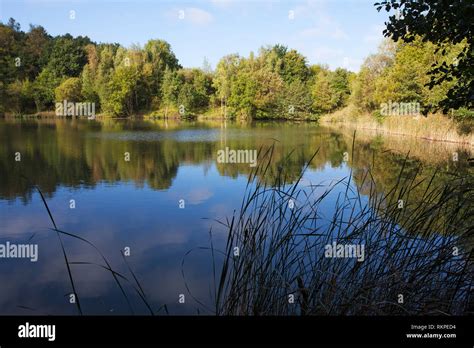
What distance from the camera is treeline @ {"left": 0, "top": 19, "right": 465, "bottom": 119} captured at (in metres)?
42.3

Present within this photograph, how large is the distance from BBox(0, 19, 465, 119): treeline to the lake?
27.7 metres

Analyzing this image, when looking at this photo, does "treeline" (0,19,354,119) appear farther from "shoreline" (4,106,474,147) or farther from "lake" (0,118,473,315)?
"lake" (0,118,473,315)

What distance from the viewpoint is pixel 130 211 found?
7359 millimetres

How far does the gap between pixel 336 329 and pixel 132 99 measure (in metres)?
47.9

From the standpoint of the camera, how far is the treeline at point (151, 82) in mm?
42281

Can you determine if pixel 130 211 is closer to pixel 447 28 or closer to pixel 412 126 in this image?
pixel 447 28

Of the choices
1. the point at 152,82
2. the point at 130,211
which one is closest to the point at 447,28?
the point at 130,211

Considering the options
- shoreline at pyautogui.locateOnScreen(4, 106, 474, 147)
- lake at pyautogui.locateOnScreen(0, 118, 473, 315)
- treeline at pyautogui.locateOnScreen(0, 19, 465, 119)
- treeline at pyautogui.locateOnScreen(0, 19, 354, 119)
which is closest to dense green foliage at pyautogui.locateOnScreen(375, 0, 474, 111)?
lake at pyautogui.locateOnScreen(0, 118, 473, 315)

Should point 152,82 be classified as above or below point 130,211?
above

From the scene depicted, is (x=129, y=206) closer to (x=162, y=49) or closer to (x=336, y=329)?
(x=336, y=329)

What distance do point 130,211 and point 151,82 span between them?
136ft

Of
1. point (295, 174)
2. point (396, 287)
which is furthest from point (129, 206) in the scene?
point (396, 287)

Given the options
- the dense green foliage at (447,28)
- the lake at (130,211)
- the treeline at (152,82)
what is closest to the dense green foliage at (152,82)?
the treeline at (152,82)

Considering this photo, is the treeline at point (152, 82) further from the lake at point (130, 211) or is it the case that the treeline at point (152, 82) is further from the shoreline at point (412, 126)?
the lake at point (130, 211)
